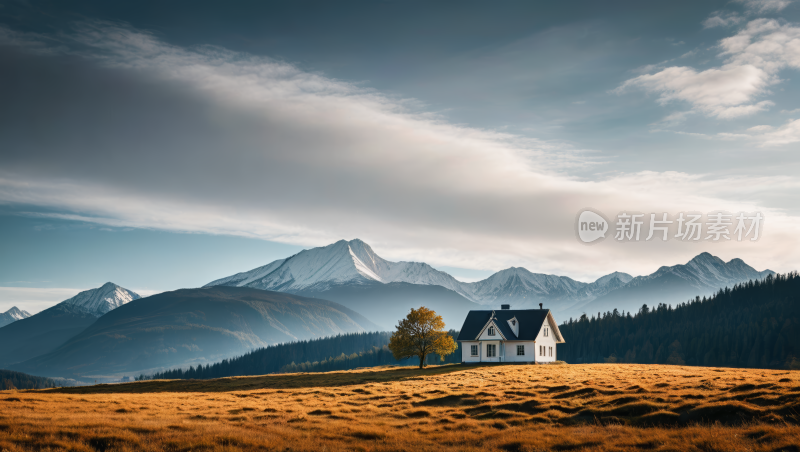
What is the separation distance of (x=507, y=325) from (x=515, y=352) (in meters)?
4.47

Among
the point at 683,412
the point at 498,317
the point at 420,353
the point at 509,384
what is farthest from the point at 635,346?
the point at 683,412

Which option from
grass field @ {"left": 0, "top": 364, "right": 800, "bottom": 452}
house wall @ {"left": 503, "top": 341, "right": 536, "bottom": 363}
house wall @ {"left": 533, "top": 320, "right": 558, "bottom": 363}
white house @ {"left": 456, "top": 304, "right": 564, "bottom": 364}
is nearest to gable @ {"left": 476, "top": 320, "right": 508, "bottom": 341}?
white house @ {"left": 456, "top": 304, "right": 564, "bottom": 364}

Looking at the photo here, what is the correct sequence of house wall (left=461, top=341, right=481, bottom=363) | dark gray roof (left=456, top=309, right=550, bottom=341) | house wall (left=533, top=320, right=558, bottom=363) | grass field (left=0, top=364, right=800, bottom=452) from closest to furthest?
grass field (left=0, top=364, right=800, bottom=452), house wall (left=533, top=320, right=558, bottom=363), dark gray roof (left=456, top=309, right=550, bottom=341), house wall (left=461, top=341, right=481, bottom=363)

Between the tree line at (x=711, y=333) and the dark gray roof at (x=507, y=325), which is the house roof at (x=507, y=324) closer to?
the dark gray roof at (x=507, y=325)

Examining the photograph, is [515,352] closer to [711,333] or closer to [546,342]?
[546,342]

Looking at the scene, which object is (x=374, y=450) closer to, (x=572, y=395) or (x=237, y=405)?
(x=572, y=395)

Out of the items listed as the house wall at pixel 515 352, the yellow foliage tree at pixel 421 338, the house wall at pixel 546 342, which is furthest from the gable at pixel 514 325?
the yellow foliage tree at pixel 421 338

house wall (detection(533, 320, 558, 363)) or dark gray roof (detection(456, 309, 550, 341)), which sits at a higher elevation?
dark gray roof (detection(456, 309, 550, 341))

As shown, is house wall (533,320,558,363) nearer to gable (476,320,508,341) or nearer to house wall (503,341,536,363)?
house wall (503,341,536,363)

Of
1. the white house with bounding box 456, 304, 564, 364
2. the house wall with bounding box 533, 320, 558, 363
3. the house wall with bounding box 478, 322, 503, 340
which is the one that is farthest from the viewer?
the house wall with bounding box 533, 320, 558, 363

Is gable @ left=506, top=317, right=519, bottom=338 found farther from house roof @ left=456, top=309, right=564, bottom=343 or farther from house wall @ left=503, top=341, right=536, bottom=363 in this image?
house wall @ left=503, top=341, right=536, bottom=363

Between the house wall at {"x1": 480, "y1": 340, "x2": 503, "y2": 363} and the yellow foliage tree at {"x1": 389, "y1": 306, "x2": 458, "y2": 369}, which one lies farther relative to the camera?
the house wall at {"x1": 480, "y1": 340, "x2": 503, "y2": 363}

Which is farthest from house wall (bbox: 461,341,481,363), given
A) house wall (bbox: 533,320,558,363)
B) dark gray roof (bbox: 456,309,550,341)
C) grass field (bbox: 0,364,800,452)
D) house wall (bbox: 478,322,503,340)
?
grass field (bbox: 0,364,800,452)

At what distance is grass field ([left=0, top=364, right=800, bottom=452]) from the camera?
19.6 m
